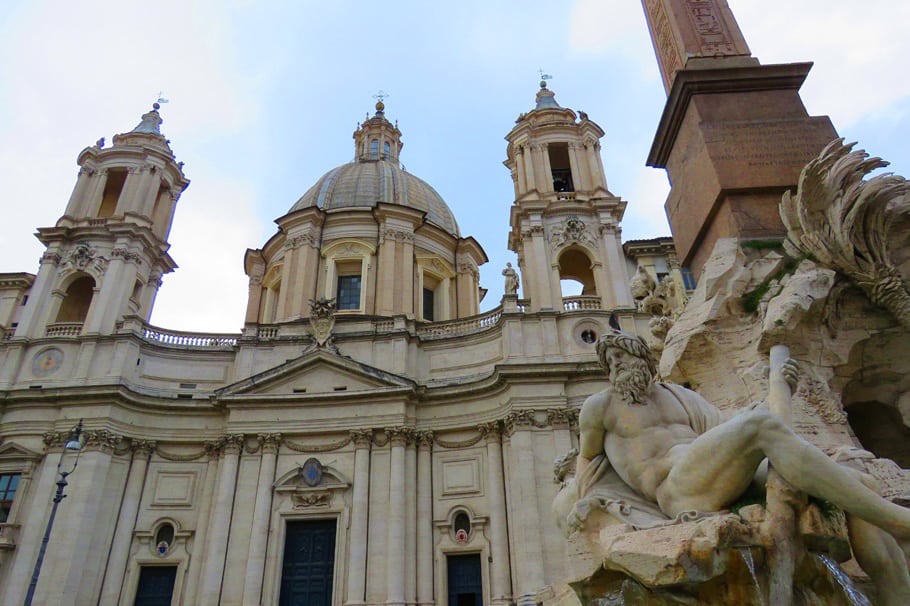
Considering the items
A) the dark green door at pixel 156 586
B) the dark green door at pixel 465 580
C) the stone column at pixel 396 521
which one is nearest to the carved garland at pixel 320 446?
the stone column at pixel 396 521

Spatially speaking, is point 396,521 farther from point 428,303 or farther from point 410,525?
point 428,303

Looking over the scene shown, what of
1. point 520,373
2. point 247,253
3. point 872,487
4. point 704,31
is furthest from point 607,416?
point 247,253

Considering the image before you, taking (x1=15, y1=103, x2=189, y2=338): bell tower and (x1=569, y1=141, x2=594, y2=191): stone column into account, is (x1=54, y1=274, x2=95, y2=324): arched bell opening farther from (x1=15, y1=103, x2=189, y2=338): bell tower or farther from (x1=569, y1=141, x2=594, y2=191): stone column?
(x1=569, y1=141, x2=594, y2=191): stone column

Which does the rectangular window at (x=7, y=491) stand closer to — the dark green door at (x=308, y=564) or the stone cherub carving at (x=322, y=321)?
the dark green door at (x=308, y=564)

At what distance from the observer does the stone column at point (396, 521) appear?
17188mm

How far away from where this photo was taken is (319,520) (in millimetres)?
18984

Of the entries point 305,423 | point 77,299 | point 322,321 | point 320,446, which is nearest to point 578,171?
point 322,321

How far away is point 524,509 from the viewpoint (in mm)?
17281

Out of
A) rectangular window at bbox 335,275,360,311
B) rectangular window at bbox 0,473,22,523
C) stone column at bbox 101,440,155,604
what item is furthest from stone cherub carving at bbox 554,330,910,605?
rectangular window at bbox 335,275,360,311

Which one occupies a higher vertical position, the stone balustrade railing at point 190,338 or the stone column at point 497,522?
the stone balustrade railing at point 190,338

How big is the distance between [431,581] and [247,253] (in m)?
19.3

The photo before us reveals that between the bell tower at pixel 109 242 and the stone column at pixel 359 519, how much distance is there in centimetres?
1013

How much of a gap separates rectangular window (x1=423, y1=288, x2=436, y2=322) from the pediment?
26.4ft

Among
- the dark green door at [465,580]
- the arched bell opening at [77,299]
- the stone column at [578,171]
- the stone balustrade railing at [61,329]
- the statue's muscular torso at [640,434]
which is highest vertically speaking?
the stone column at [578,171]
